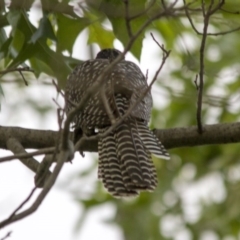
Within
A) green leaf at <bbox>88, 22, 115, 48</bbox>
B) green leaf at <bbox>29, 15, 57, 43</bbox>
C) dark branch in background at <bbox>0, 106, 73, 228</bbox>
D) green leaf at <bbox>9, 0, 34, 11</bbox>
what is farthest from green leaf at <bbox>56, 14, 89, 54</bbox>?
dark branch in background at <bbox>0, 106, 73, 228</bbox>

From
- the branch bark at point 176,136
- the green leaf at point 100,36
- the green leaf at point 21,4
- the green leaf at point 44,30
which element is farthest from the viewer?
the green leaf at point 100,36

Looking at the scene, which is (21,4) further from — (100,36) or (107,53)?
(107,53)

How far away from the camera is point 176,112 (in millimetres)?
11383

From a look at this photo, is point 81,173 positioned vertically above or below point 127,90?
below

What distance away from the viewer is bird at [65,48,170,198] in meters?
5.26

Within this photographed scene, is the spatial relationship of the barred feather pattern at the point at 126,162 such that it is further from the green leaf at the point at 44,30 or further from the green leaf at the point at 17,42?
the green leaf at the point at 17,42

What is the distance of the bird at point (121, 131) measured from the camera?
17.3 ft

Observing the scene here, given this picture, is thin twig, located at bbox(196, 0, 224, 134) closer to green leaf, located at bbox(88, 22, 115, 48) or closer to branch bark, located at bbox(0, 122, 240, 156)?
branch bark, located at bbox(0, 122, 240, 156)

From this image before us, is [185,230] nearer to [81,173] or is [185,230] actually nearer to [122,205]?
[122,205]

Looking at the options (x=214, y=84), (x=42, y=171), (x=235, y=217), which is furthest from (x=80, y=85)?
(x=214, y=84)

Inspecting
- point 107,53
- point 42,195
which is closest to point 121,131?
point 107,53

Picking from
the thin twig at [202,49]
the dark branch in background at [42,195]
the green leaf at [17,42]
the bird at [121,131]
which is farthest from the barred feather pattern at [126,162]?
the dark branch in background at [42,195]

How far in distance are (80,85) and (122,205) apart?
5.06 meters

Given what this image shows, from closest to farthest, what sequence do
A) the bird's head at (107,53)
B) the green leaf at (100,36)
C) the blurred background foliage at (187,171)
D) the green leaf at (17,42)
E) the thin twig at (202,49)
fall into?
the thin twig at (202,49)
the green leaf at (17,42)
the green leaf at (100,36)
the bird's head at (107,53)
the blurred background foliage at (187,171)
